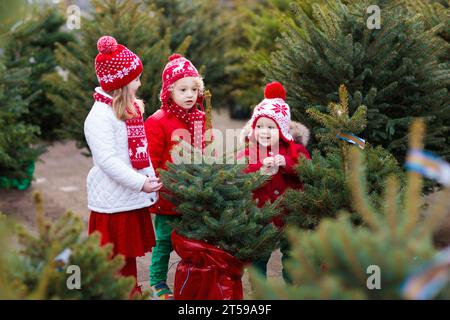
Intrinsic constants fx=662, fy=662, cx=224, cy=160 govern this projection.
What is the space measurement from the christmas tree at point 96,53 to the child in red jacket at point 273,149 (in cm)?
250

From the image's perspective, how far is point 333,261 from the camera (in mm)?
2369

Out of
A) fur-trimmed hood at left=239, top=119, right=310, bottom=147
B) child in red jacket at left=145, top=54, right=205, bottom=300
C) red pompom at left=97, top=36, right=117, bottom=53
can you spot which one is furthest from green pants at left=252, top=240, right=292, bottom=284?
red pompom at left=97, top=36, right=117, bottom=53

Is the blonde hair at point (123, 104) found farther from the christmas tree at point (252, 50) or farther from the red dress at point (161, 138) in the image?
the christmas tree at point (252, 50)

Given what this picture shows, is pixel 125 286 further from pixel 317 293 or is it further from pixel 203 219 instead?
pixel 203 219

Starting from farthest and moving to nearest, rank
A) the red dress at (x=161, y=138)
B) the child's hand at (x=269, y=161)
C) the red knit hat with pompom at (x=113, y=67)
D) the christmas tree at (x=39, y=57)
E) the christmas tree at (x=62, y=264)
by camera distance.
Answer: the christmas tree at (x=39, y=57)
the red dress at (x=161, y=138)
the child's hand at (x=269, y=161)
the red knit hat with pompom at (x=113, y=67)
the christmas tree at (x=62, y=264)

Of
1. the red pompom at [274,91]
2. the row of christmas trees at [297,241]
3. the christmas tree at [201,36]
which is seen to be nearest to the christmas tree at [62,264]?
the row of christmas trees at [297,241]

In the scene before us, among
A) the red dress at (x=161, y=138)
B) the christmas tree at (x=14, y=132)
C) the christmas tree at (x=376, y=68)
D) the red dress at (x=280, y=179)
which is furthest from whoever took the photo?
the christmas tree at (x=14, y=132)

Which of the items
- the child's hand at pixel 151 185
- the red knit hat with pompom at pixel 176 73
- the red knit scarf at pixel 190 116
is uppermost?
the red knit hat with pompom at pixel 176 73

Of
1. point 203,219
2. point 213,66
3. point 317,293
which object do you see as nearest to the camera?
point 317,293

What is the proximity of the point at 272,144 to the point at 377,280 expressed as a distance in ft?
7.92

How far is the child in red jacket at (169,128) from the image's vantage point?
15.9 feet

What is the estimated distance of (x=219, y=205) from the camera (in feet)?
13.2

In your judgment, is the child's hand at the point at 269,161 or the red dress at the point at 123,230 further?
the child's hand at the point at 269,161
